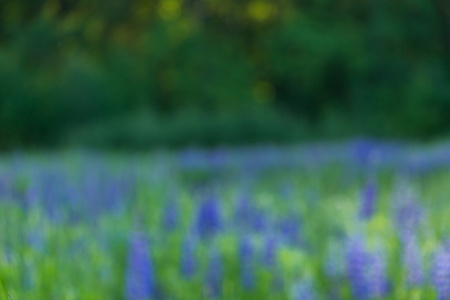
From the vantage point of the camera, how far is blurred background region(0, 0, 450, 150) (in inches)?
463

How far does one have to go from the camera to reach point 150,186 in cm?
498

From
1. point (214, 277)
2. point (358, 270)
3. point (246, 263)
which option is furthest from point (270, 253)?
point (358, 270)

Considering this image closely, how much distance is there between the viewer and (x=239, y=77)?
13922 millimetres

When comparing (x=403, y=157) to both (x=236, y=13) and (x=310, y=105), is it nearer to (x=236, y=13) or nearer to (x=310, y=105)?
(x=310, y=105)

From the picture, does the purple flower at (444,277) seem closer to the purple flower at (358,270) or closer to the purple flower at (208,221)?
the purple flower at (358,270)

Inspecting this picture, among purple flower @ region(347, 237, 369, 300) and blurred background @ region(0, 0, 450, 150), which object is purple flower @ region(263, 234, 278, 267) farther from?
blurred background @ region(0, 0, 450, 150)

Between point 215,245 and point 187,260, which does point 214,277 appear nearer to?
point 187,260

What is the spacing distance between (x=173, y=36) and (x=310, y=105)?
293 cm

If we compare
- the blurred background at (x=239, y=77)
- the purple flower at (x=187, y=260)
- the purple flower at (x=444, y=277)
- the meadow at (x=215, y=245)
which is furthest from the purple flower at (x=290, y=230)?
the blurred background at (x=239, y=77)

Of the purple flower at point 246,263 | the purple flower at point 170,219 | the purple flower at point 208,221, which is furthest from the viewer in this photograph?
the purple flower at point 170,219

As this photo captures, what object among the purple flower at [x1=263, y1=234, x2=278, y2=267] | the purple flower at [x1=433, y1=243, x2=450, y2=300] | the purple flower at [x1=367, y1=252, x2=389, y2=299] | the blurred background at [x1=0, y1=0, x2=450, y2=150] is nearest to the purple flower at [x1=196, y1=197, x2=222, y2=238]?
the purple flower at [x1=263, y1=234, x2=278, y2=267]

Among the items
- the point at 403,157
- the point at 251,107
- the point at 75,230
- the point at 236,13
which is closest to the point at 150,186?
the point at 75,230

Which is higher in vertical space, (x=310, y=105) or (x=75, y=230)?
(x=75, y=230)

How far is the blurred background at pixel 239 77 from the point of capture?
1175cm
